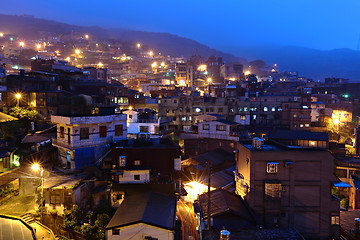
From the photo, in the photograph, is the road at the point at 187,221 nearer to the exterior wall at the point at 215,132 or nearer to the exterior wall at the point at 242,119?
the exterior wall at the point at 215,132

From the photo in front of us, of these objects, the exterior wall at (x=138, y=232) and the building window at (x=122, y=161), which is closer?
the exterior wall at (x=138, y=232)

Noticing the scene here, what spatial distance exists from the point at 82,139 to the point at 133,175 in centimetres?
900

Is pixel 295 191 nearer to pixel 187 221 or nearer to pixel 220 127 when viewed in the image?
pixel 187 221

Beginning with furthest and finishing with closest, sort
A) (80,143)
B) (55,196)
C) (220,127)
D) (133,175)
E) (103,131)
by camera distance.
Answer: (220,127)
(103,131)
(80,143)
(133,175)
(55,196)

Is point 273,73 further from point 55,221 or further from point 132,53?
point 55,221

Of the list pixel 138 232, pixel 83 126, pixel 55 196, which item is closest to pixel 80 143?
pixel 83 126

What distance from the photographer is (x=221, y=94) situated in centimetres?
6481

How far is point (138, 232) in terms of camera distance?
1772 cm

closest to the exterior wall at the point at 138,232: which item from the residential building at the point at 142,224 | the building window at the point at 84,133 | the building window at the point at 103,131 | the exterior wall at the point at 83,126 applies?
the residential building at the point at 142,224

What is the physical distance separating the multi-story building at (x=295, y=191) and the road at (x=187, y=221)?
6.00m

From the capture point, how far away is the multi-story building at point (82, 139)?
28.6 meters

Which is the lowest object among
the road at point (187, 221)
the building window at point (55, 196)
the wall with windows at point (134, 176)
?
the road at point (187, 221)

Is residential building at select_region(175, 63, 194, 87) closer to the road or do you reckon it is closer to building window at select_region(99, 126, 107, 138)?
building window at select_region(99, 126, 107, 138)

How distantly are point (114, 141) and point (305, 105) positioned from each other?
43582 mm
